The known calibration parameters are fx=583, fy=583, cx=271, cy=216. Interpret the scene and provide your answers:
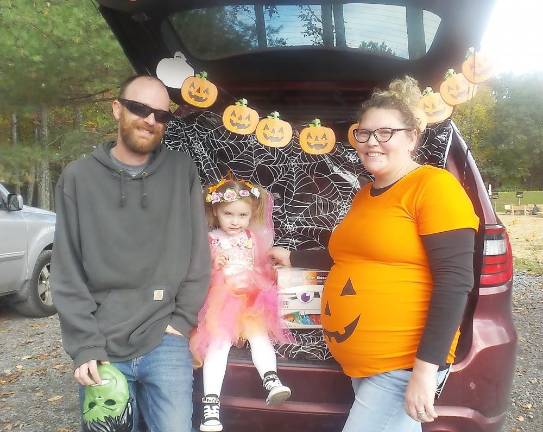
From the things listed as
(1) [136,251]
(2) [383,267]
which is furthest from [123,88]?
(2) [383,267]

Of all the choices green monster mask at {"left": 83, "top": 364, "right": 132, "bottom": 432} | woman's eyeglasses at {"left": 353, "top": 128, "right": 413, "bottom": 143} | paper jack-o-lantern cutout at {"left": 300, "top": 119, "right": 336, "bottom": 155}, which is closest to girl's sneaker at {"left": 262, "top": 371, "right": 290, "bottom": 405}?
green monster mask at {"left": 83, "top": 364, "right": 132, "bottom": 432}

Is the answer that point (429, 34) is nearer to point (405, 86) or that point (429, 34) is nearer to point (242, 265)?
point (405, 86)

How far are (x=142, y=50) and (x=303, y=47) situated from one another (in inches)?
35.2

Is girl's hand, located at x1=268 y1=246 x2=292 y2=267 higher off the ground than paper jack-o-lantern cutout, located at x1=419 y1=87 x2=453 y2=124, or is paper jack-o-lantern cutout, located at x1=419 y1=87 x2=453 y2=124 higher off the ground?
paper jack-o-lantern cutout, located at x1=419 y1=87 x2=453 y2=124

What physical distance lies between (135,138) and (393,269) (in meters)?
1.14

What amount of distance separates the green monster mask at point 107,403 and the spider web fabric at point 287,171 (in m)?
1.41

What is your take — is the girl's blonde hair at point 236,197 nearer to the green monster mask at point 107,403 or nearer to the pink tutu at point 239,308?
the pink tutu at point 239,308

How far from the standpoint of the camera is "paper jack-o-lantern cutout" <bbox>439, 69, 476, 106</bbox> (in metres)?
2.53

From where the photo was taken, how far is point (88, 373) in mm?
2170

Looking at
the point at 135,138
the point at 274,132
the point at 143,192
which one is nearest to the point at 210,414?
the point at 143,192

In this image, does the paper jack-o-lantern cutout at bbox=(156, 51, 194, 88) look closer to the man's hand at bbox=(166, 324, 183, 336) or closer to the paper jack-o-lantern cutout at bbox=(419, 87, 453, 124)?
the paper jack-o-lantern cutout at bbox=(419, 87, 453, 124)

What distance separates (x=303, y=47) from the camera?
3.28m

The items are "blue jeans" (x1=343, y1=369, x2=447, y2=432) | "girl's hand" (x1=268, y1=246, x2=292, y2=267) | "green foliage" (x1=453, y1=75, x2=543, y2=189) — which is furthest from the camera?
"green foliage" (x1=453, y1=75, x2=543, y2=189)

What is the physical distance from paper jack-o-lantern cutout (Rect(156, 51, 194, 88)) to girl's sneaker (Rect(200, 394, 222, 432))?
1657mm
